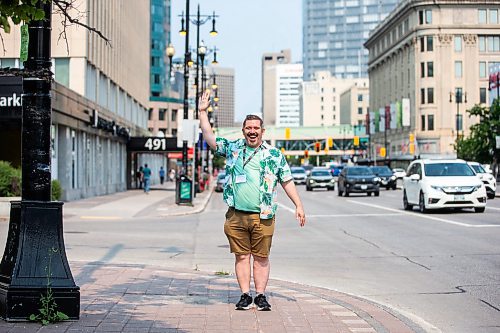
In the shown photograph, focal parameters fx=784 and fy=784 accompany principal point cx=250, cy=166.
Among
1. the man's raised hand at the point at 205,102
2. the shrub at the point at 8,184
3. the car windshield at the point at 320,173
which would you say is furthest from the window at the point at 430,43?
the man's raised hand at the point at 205,102

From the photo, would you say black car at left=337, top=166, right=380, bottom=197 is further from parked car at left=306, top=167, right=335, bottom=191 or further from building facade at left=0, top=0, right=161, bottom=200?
building facade at left=0, top=0, right=161, bottom=200

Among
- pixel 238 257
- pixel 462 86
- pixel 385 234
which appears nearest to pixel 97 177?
pixel 385 234

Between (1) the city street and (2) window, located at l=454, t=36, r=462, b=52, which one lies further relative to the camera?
(2) window, located at l=454, t=36, r=462, b=52

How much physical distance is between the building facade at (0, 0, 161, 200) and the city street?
9514 mm

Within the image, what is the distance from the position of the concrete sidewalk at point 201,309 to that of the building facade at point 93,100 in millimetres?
16344

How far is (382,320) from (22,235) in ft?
11.6

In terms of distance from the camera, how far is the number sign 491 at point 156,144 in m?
50.1

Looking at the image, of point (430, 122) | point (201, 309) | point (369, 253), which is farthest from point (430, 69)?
point (201, 309)

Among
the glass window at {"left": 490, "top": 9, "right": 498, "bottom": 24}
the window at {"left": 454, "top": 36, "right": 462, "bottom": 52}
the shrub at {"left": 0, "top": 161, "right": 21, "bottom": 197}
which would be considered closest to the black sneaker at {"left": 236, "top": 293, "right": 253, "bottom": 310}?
the shrub at {"left": 0, "top": 161, "right": 21, "bottom": 197}

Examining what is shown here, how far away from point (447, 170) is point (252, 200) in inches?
712

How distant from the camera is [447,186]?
23891 millimetres

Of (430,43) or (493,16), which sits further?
(493,16)

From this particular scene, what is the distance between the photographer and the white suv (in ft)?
78.4

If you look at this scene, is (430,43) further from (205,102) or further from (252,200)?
(252,200)
